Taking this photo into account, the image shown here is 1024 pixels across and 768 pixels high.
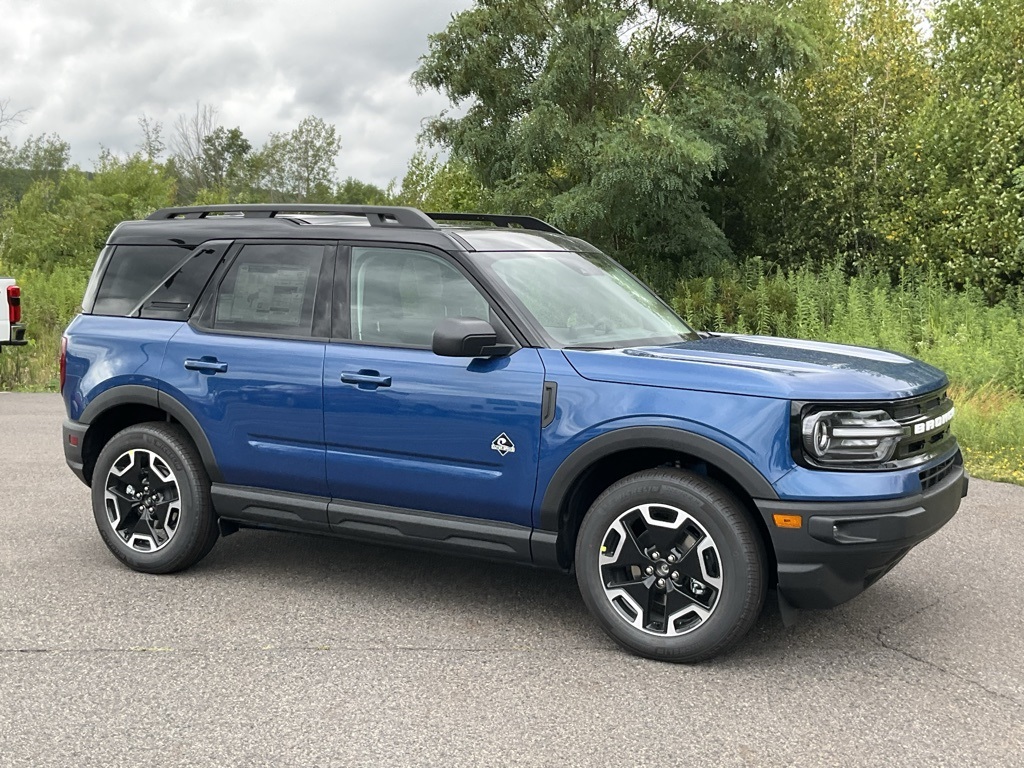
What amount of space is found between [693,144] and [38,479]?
51.7ft

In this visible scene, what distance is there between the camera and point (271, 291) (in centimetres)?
554

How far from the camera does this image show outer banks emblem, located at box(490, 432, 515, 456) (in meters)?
4.71

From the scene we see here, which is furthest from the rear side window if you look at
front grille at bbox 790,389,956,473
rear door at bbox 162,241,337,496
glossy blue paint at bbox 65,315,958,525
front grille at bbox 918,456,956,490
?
front grille at bbox 918,456,956,490

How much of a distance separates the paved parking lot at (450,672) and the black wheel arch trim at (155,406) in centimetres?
69

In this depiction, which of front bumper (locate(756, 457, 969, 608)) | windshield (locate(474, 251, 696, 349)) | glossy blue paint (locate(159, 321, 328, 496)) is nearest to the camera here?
front bumper (locate(756, 457, 969, 608))

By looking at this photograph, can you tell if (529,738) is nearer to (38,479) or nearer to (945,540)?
(945,540)

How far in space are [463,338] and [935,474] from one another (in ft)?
6.77

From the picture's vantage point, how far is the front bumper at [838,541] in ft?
13.7

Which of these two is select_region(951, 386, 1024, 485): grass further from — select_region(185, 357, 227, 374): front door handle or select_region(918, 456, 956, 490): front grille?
select_region(185, 357, 227, 374): front door handle

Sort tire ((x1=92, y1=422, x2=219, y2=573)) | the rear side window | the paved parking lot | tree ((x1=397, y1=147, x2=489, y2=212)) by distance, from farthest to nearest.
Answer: tree ((x1=397, y1=147, x2=489, y2=212)) → the rear side window → tire ((x1=92, y1=422, x2=219, y2=573)) → the paved parking lot

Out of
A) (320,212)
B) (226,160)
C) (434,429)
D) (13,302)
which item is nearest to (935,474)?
(434,429)

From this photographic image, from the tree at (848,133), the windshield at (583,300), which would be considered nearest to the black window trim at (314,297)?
the windshield at (583,300)

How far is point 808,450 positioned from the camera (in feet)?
13.9

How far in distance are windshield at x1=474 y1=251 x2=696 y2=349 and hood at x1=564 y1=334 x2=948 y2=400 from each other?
9.6 inches
